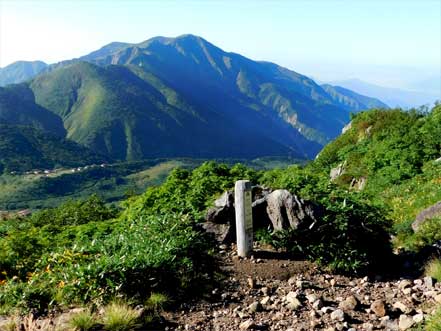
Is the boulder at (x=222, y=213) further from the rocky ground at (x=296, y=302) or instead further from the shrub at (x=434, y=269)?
the shrub at (x=434, y=269)

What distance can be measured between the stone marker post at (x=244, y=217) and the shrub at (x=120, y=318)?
295cm

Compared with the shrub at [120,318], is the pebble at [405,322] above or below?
below

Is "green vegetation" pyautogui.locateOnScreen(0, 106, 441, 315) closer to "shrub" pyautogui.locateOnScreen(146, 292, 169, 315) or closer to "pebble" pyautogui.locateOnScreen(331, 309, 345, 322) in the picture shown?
"shrub" pyautogui.locateOnScreen(146, 292, 169, 315)

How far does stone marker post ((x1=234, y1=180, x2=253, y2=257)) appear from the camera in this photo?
895cm

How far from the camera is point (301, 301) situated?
7.57m

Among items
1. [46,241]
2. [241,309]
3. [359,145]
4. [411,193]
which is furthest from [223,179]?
[359,145]

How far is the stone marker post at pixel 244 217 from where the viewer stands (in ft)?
29.4

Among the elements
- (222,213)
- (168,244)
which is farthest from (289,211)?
(168,244)

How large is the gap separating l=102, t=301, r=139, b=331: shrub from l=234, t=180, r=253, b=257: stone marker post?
295 cm

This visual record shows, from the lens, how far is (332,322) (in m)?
6.86

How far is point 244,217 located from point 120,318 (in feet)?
10.9

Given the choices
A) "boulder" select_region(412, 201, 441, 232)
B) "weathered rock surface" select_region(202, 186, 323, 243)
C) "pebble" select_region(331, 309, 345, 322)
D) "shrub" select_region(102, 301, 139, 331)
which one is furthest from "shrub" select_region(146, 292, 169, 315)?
"boulder" select_region(412, 201, 441, 232)

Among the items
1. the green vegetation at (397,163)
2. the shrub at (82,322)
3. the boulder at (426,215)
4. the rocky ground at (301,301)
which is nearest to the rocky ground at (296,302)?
the rocky ground at (301,301)

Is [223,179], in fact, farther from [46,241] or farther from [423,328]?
[423,328]
